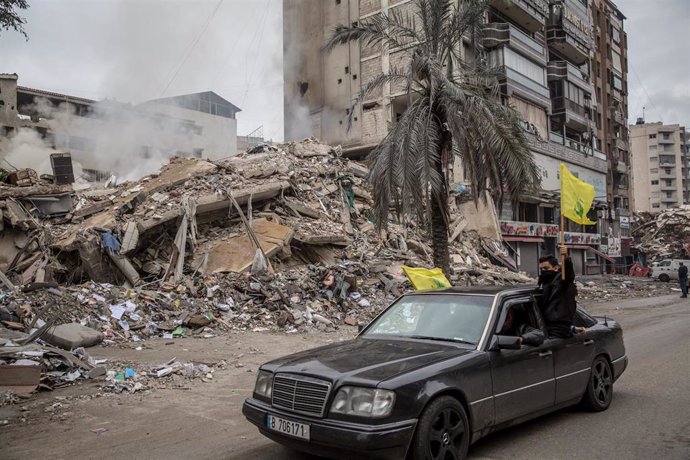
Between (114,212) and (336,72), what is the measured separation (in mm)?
24510

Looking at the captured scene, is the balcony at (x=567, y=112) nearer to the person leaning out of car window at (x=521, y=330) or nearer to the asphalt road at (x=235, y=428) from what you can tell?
the asphalt road at (x=235, y=428)

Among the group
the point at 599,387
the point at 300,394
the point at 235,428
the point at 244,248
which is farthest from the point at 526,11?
the point at 300,394

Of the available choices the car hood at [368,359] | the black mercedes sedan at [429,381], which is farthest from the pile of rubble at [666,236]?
the car hood at [368,359]

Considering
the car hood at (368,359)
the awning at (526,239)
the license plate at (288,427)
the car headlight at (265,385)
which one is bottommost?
the license plate at (288,427)

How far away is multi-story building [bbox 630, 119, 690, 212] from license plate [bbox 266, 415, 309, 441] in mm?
111829

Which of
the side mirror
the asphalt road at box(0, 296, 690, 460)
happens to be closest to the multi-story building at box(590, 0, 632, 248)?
the asphalt road at box(0, 296, 690, 460)

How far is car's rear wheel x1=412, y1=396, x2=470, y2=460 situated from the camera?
3.50 metres

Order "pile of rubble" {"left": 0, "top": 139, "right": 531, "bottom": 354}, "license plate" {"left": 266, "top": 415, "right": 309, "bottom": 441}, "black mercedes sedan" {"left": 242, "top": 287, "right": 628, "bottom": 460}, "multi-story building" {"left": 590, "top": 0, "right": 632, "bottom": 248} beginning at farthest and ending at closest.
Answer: "multi-story building" {"left": 590, "top": 0, "right": 632, "bottom": 248} < "pile of rubble" {"left": 0, "top": 139, "right": 531, "bottom": 354} < "license plate" {"left": 266, "top": 415, "right": 309, "bottom": 441} < "black mercedes sedan" {"left": 242, "top": 287, "right": 628, "bottom": 460}

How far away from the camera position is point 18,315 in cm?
1044

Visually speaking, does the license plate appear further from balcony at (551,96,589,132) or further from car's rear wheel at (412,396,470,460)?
balcony at (551,96,589,132)

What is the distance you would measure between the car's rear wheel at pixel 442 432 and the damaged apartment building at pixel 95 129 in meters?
31.0

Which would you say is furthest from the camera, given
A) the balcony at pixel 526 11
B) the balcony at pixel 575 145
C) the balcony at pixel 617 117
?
the balcony at pixel 617 117

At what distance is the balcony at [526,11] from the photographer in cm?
3588

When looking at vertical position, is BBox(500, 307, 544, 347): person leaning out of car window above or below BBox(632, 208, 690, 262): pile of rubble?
below
